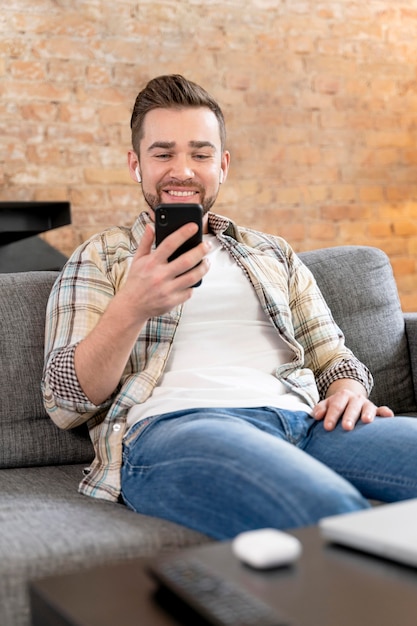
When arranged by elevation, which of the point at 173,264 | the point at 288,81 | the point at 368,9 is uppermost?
the point at 368,9

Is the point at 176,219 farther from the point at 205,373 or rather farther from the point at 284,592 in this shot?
the point at 284,592

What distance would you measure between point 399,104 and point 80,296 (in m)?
3.16

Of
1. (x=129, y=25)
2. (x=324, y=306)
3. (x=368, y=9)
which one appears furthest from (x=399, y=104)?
(x=324, y=306)

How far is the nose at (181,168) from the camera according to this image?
1.80 metres

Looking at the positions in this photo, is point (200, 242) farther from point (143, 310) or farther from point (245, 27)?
point (245, 27)

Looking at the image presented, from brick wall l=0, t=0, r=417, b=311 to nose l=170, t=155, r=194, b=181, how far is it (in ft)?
6.49

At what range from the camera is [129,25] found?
383 centimetres

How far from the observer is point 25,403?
178cm

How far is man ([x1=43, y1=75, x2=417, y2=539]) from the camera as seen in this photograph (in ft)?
4.14

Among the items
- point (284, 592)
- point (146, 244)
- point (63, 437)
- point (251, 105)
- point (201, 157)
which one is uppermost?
point (251, 105)

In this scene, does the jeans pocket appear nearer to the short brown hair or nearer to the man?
the man

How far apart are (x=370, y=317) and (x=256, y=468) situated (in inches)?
42.1

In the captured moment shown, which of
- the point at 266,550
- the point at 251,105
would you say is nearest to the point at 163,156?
the point at 266,550

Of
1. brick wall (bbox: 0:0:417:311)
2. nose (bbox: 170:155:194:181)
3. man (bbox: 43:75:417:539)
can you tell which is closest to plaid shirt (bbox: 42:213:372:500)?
man (bbox: 43:75:417:539)
